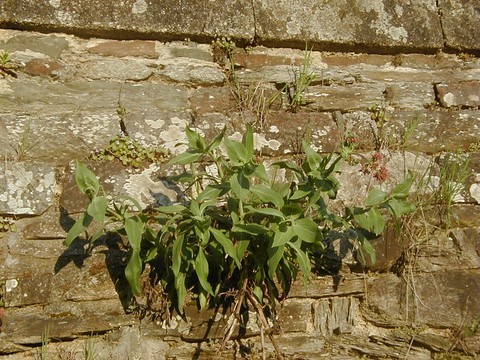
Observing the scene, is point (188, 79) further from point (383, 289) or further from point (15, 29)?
point (383, 289)

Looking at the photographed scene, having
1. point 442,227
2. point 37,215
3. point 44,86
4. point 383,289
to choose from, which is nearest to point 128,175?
point 37,215

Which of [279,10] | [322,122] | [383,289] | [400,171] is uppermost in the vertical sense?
[279,10]

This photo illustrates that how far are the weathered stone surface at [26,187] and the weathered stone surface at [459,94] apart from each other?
2063 millimetres

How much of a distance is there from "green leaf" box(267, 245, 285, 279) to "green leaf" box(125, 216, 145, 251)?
1.60 feet

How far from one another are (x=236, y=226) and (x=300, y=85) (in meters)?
1.13

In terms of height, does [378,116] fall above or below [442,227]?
above

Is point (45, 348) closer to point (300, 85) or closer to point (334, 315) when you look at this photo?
point (334, 315)

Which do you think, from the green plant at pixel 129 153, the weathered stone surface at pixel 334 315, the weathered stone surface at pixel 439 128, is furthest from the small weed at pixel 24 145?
the weathered stone surface at pixel 439 128

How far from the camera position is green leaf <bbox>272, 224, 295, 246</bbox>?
218 cm

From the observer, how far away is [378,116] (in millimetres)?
3150

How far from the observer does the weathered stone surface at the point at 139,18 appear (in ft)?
10.0

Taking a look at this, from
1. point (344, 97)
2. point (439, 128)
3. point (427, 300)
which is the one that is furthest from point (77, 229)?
point (439, 128)

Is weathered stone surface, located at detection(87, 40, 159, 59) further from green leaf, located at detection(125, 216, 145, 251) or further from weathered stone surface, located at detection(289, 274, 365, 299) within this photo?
weathered stone surface, located at detection(289, 274, 365, 299)

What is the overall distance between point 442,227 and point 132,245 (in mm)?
1415
